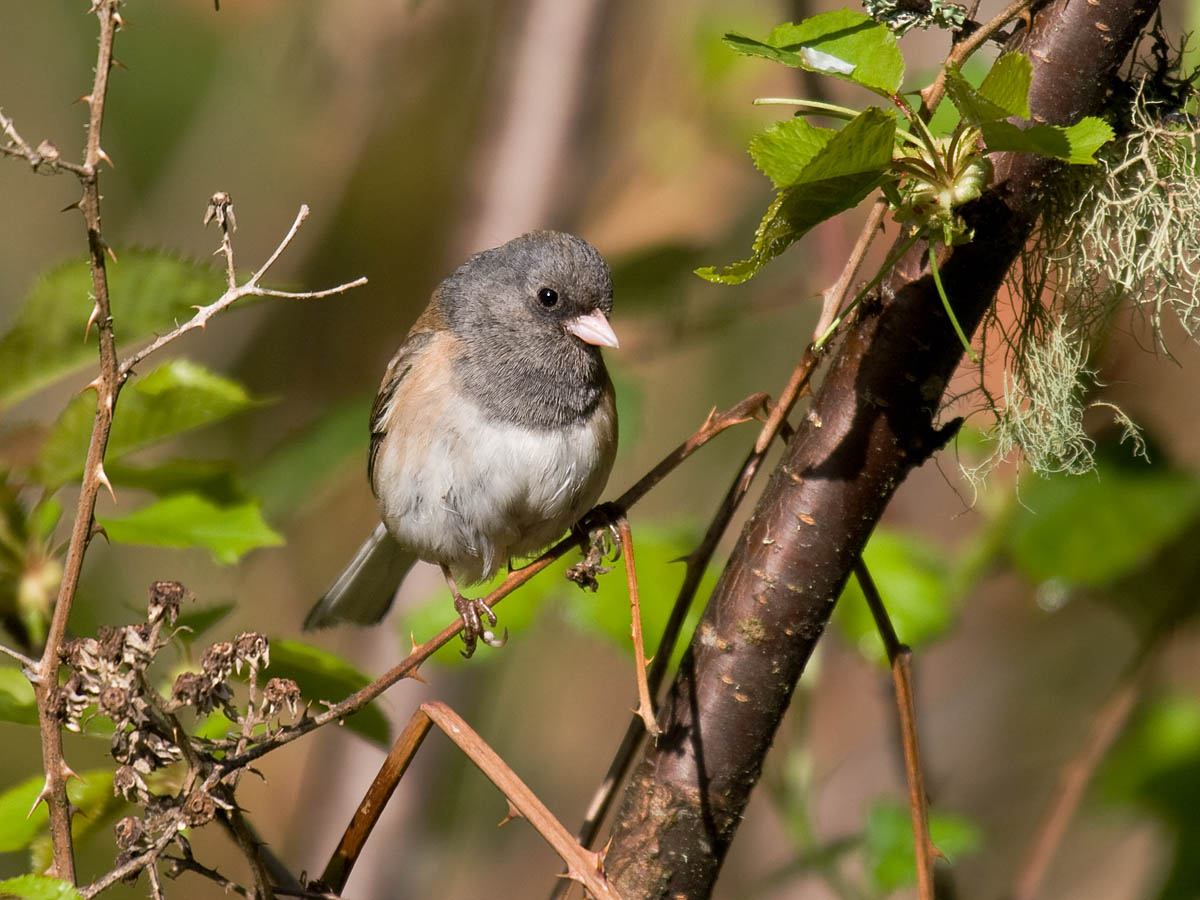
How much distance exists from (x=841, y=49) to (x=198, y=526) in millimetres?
886

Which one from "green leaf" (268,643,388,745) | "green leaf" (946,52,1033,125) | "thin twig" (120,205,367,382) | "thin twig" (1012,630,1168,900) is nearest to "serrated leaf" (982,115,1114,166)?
"green leaf" (946,52,1033,125)

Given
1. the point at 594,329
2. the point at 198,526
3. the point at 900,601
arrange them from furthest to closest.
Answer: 1. the point at 594,329
2. the point at 900,601
3. the point at 198,526

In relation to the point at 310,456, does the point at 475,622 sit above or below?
below

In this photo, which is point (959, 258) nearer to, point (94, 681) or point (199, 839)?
point (94, 681)

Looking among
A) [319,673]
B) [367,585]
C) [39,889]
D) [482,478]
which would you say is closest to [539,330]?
[482,478]

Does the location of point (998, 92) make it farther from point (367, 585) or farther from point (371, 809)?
point (367, 585)

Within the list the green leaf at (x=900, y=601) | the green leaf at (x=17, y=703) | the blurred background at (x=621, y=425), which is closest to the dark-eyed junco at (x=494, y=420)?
the blurred background at (x=621, y=425)

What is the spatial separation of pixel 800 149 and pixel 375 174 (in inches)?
121

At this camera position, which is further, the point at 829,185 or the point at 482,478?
the point at 482,478

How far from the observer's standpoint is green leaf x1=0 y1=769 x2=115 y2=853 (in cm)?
116

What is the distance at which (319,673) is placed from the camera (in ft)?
3.99

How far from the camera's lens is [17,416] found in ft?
9.07

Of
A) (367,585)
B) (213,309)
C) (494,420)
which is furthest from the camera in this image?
(367,585)

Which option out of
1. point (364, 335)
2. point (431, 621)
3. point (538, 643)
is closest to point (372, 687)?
point (431, 621)
